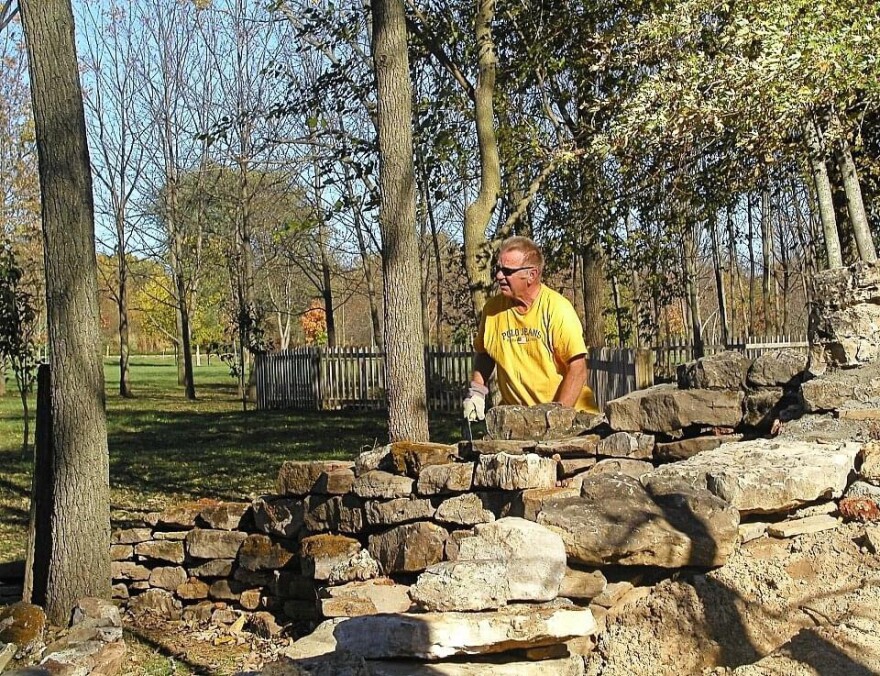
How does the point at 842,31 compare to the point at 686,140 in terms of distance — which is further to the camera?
the point at 686,140

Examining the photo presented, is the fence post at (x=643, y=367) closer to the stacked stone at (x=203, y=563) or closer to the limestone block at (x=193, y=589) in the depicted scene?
the stacked stone at (x=203, y=563)

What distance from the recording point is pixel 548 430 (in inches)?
219

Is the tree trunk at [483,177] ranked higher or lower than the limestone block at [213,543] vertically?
higher

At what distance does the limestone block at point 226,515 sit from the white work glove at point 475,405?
206cm

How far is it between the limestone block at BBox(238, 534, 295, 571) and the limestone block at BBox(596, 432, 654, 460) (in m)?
2.43

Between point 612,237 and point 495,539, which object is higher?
point 612,237

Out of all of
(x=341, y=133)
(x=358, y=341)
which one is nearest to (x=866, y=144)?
(x=341, y=133)

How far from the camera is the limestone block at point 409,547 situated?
557 centimetres

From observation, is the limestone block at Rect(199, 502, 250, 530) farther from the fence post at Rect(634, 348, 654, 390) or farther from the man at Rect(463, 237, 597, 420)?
the fence post at Rect(634, 348, 654, 390)

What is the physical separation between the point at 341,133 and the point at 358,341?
54.5 m

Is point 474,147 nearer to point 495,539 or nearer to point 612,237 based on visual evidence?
point 612,237

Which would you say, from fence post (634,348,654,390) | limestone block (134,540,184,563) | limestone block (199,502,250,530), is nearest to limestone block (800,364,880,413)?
limestone block (199,502,250,530)

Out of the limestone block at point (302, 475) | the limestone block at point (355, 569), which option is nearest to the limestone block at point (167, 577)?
the limestone block at point (302, 475)

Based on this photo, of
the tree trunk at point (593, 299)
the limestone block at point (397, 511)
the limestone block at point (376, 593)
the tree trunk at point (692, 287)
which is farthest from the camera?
the tree trunk at point (692, 287)
